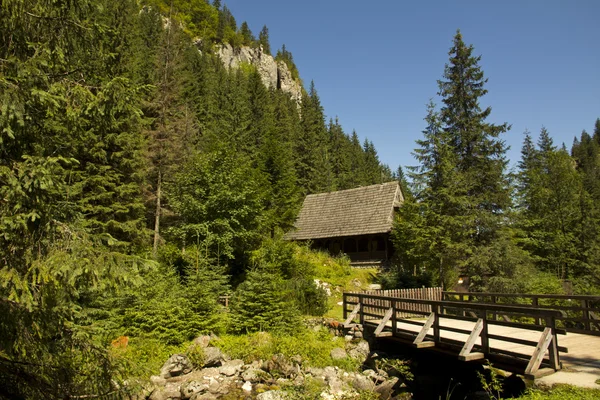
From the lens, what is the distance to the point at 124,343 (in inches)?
486

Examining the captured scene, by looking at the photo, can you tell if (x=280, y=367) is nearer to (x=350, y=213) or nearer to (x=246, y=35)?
(x=350, y=213)

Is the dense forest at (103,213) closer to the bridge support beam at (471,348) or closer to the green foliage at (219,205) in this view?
the green foliage at (219,205)

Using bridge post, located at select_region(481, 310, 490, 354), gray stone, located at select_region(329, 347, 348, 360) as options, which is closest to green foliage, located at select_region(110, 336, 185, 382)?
gray stone, located at select_region(329, 347, 348, 360)

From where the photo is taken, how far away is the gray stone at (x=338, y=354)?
13.0m

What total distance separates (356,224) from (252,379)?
788 inches

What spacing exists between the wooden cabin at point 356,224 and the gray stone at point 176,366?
18.5 m

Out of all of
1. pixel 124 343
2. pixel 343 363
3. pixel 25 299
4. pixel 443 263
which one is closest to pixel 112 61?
pixel 25 299

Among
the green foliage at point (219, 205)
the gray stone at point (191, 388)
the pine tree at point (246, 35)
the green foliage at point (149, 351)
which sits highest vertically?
the pine tree at point (246, 35)

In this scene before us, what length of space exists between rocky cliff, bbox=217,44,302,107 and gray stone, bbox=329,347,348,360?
9464cm

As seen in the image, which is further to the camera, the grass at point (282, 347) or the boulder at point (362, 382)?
the grass at point (282, 347)

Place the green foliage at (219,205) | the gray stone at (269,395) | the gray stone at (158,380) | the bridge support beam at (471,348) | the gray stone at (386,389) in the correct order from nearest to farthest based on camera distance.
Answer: the bridge support beam at (471,348)
the gray stone at (269,395)
the gray stone at (386,389)
the gray stone at (158,380)
the green foliage at (219,205)

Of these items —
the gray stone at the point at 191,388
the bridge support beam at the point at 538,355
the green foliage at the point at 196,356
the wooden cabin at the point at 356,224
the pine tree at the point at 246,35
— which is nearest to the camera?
the bridge support beam at the point at 538,355

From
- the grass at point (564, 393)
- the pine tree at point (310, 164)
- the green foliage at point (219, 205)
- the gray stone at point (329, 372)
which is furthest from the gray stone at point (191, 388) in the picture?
the pine tree at point (310, 164)

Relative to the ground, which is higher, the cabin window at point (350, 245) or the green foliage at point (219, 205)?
the green foliage at point (219, 205)
